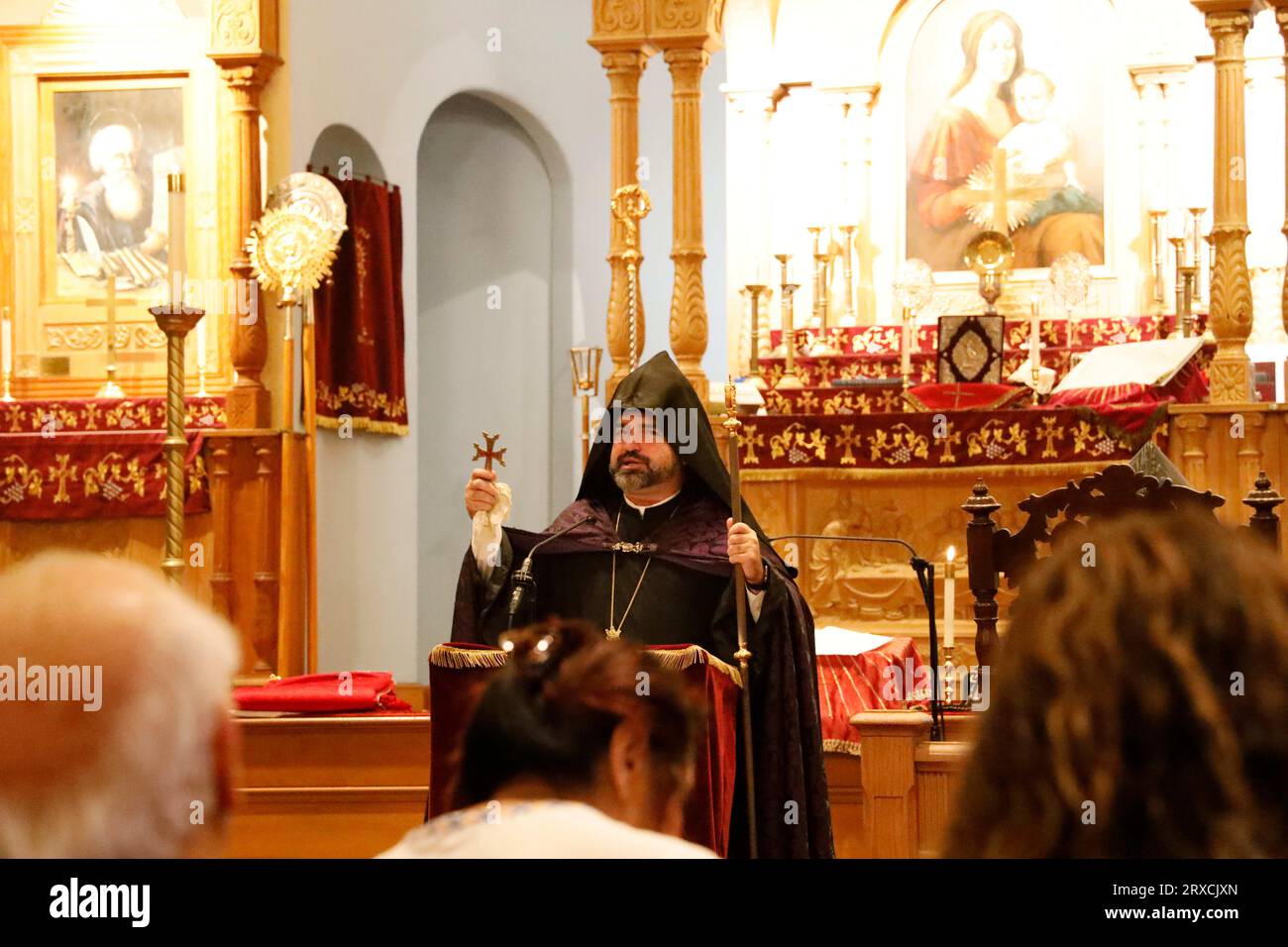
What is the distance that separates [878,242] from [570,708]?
12.2 meters

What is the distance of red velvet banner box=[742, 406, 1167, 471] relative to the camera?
31.2 feet

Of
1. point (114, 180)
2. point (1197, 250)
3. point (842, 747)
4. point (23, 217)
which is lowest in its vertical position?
point (842, 747)

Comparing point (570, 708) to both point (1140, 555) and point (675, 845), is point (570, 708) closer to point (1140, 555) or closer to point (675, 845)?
point (675, 845)

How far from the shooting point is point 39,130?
463 inches

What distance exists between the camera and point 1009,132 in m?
14.1

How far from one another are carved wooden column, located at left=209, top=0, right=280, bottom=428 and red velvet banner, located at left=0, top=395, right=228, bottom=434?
0.40m

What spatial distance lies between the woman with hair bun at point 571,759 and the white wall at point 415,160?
889cm

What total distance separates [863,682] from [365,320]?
17.2 ft

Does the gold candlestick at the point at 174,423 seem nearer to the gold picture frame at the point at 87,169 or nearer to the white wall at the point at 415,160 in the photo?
the white wall at the point at 415,160

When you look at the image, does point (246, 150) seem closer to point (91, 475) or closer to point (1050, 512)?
point (91, 475)

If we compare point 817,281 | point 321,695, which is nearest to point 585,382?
point 817,281

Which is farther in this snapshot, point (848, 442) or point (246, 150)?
point (246, 150)

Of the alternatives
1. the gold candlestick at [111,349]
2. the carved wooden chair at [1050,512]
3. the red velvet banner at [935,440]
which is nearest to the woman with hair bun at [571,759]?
the carved wooden chair at [1050,512]
